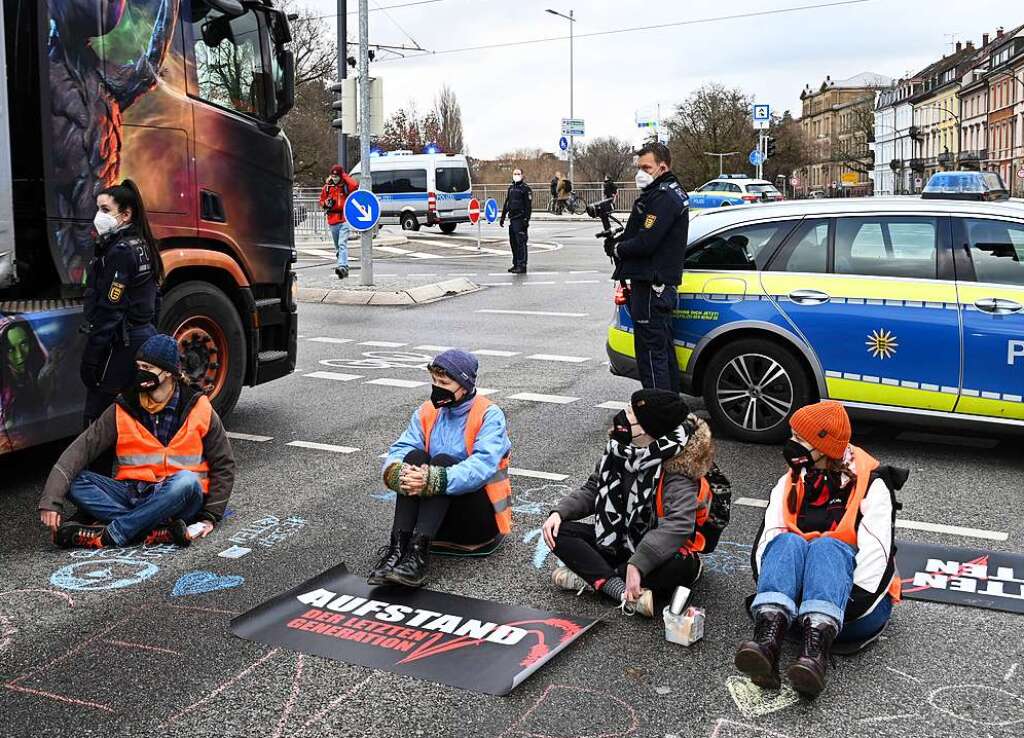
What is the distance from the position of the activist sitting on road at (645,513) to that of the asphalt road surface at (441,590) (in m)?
0.17

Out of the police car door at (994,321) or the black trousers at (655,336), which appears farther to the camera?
the black trousers at (655,336)

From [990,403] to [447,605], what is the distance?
4.10 m

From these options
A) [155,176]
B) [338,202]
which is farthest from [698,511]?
[338,202]

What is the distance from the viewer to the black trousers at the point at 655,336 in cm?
828

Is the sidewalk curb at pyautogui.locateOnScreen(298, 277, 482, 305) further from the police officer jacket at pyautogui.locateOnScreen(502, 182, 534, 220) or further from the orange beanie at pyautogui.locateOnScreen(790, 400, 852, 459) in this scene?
the orange beanie at pyautogui.locateOnScreen(790, 400, 852, 459)

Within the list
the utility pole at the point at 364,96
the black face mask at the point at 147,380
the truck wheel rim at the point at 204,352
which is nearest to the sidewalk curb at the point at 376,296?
the utility pole at the point at 364,96

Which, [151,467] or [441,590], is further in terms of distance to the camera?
[151,467]

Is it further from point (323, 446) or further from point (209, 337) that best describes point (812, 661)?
point (209, 337)

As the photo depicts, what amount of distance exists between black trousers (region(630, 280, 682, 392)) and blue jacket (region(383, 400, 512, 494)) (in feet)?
9.19

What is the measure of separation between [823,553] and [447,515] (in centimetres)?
193

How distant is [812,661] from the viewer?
4109 mm

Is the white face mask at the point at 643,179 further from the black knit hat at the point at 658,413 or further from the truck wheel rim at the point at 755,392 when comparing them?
the black knit hat at the point at 658,413

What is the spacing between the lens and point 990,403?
735 cm

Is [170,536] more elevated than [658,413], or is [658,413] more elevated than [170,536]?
[658,413]
